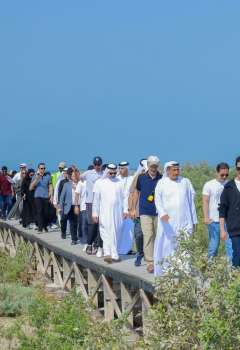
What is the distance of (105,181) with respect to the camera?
49.9 feet

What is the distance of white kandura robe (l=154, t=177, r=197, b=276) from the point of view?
1228 cm

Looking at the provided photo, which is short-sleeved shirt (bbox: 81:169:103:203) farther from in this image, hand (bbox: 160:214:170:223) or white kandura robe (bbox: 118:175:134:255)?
hand (bbox: 160:214:170:223)

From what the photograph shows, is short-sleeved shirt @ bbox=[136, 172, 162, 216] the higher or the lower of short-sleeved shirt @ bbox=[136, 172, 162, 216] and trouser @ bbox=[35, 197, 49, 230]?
the higher

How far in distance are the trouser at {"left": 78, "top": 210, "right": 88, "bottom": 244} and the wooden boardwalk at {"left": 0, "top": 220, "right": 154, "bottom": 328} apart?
296 mm

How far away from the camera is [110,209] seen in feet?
50.1

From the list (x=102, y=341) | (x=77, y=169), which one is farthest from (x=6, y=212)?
(x=102, y=341)

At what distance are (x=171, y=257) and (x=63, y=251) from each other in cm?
1161

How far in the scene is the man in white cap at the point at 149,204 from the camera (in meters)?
13.5

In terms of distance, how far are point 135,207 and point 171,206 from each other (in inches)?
74.8

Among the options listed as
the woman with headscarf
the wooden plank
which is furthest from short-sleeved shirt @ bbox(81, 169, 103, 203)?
the woman with headscarf

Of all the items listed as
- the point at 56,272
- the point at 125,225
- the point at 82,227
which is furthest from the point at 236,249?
the point at 56,272

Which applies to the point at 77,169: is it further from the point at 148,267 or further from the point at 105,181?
the point at 148,267

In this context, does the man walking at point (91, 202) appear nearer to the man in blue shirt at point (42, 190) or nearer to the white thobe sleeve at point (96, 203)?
the white thobe sleeve at point (96, 203)

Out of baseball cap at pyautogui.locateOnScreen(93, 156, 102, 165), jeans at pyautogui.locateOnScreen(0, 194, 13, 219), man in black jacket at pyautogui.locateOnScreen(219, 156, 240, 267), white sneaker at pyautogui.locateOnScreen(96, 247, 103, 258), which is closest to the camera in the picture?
man in black jacket at pyautogui.locateOnScreen(219, 156, 240, 267)
